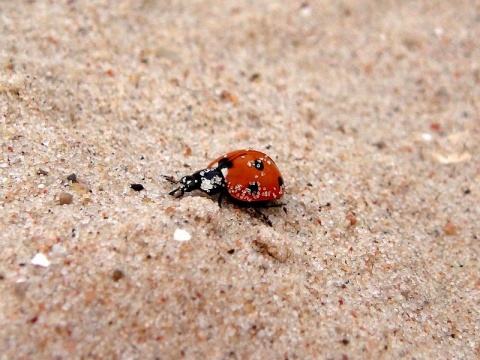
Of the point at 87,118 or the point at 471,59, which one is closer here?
the point at 87,118

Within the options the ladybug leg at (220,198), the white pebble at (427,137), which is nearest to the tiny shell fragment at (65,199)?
the ladybug leg at (220,198)

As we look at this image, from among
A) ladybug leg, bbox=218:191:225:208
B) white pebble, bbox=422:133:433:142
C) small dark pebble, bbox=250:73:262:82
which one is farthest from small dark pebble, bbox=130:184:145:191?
white pebble, bbox=422:133:433:142

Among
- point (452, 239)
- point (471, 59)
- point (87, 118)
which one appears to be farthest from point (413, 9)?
point (87, 118)

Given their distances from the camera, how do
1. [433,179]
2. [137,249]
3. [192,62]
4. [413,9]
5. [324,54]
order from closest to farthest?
[137,249], [433,179], [192,62], [324,54], [413,9]

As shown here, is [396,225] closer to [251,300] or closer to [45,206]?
[251,300]

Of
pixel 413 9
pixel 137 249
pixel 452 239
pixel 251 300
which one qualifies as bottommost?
pixel 452 239

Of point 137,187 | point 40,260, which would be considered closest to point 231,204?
point 137,187

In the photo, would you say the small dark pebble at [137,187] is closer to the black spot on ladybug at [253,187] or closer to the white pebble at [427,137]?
the black spot on ladybug at [253,187]

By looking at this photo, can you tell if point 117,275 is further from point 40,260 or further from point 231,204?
point 231,204
